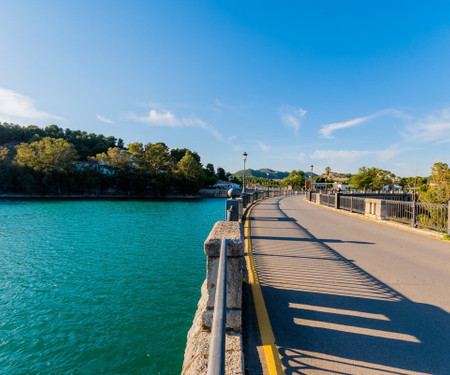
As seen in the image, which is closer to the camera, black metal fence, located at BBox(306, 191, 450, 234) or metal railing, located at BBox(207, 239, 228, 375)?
metal railing, located at BBox(207, 239, 228, 375)

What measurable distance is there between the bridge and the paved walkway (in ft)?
0.04

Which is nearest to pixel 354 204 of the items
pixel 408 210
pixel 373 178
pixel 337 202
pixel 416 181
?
pixel 337 202

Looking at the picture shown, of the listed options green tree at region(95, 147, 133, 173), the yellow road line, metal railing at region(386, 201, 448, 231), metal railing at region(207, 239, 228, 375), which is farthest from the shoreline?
metal railing at region(207, 239, 228, 375)

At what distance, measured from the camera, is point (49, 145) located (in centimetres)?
6706

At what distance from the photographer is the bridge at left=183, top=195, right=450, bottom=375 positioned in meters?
2.47

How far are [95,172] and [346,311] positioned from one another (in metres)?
79.5

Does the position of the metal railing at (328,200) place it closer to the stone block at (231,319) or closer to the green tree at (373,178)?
the stone block at (231,319)

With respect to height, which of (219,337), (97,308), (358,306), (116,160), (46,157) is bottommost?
(97,308)

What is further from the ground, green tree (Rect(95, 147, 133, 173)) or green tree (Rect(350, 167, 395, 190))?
green tree (Rect(95, 147, 133, 173))

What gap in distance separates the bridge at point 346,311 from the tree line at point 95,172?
7134 cm

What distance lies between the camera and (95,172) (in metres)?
70.3

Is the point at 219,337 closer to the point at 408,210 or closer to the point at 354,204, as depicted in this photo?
the point at 408,210

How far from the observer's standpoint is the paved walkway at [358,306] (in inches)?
98.6

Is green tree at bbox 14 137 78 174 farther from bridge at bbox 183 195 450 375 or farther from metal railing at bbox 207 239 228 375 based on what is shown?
metal railing at bbox 207 239 228 375
